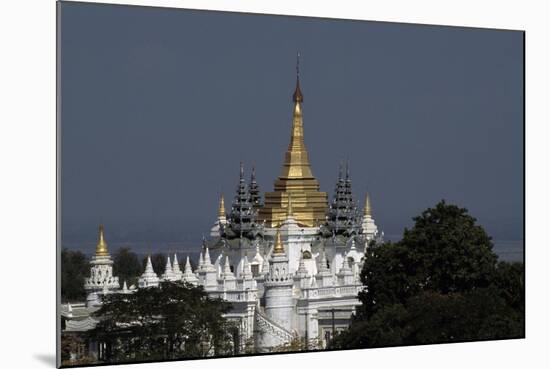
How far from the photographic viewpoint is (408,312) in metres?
17.1

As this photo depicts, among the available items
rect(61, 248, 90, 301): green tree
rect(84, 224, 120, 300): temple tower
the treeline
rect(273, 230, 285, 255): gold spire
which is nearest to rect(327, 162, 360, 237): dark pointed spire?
rect(273, 230, 285, 255): gold spire

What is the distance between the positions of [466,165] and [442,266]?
1181mm

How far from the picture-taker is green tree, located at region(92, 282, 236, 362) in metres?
15.8

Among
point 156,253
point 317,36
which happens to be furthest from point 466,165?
point 156,253

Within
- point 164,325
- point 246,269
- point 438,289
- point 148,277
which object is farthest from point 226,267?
point 438,289

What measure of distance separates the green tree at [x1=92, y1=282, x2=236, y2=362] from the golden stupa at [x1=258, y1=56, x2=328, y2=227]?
4.59 feet

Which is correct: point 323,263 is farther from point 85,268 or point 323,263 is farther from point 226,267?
point 85,268

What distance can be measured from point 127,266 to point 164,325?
630mm

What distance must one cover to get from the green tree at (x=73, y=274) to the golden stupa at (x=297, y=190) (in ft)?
7.14

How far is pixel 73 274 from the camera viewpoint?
50.6 feet

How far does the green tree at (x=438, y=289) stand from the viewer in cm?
1675

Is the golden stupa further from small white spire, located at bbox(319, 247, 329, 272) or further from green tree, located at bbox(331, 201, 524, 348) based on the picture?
green tree, located at bbox(331, 201, 524, 348)

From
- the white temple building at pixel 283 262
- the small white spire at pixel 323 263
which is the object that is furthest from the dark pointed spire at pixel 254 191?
the small white spire at pixel 323 263

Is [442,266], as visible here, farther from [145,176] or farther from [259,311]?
[145,176]
